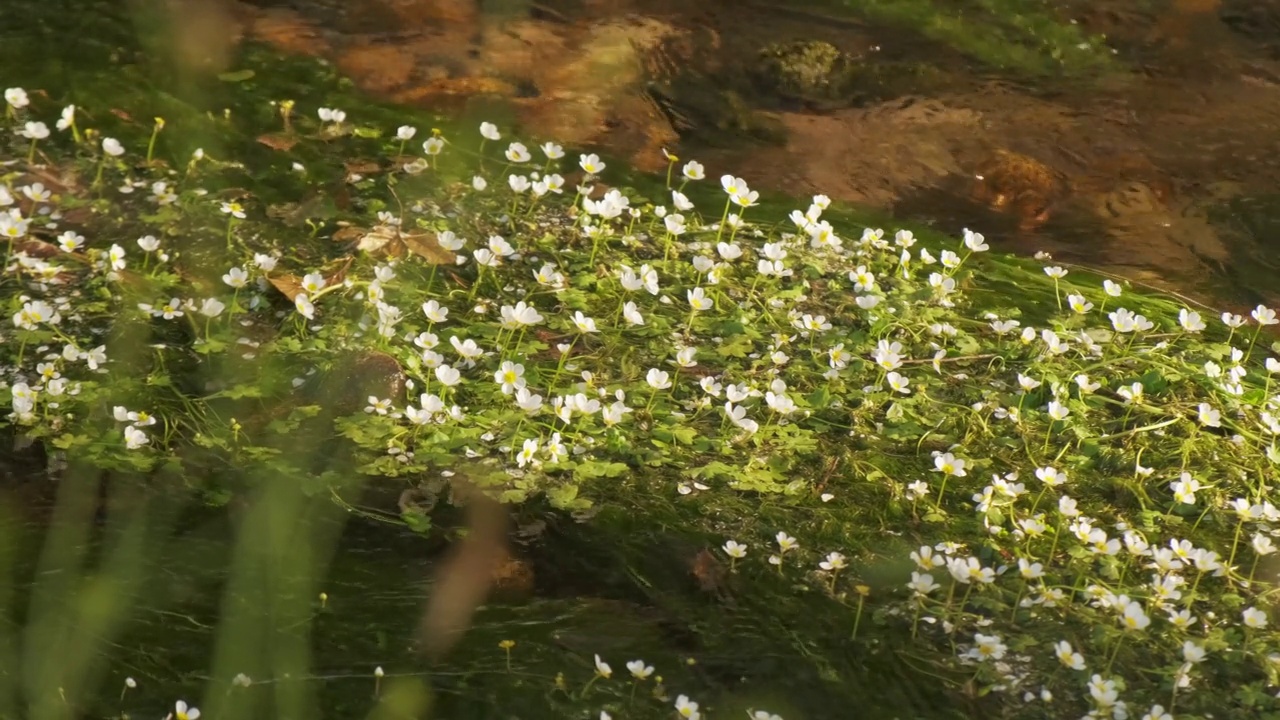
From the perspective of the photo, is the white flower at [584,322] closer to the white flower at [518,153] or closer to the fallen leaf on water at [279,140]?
the white flower at [518,153]

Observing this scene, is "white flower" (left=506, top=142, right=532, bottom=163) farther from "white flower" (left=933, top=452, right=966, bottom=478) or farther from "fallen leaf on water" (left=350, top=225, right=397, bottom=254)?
"white flower" (left=933, top=452, right=966, bottom=478)

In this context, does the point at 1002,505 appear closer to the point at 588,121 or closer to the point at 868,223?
the point at 868,223

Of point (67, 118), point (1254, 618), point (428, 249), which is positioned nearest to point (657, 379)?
point (428, 249)

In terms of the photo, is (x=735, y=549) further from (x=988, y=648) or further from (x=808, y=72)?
(x=808, y=72)

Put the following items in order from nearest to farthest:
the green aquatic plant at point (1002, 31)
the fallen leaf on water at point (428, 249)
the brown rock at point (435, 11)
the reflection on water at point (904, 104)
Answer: the fallen leaf on water at point (428, 249) → the reflection on water at point (904, 104) → the brown rock at point (435, 11) → the green aquatic plant at point (1002, 31)

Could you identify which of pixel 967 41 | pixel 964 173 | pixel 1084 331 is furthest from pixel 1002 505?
pixel 967 41

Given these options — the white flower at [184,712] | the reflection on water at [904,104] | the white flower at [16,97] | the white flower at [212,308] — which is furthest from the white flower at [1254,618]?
the white flower at [16,97]

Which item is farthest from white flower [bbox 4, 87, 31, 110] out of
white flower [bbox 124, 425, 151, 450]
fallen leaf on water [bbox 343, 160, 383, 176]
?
white flower [bbox 124, 425, 151, 450]
